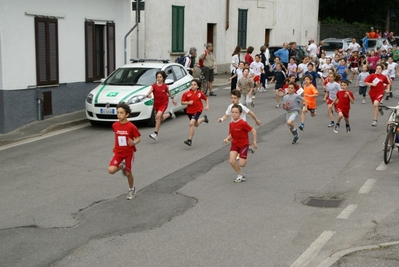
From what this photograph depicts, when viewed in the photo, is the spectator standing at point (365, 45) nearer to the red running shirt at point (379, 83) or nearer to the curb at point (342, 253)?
the red running shirt at point (379, 83)

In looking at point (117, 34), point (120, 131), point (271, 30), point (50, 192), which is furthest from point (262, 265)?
point (271, 30)

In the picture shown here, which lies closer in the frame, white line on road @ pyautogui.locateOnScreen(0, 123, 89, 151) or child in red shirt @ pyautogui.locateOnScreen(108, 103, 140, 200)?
child in red shirt @ pyautogui.locateOnScreen(108, 103, 140, 200)

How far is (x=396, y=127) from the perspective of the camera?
12.1m

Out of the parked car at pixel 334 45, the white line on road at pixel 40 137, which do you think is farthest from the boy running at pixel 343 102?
the parked car at pixel 334 45

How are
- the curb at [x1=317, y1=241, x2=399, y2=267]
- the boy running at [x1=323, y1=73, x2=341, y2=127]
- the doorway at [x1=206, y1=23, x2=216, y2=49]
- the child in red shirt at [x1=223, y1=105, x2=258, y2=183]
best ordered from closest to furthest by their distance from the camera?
the curb at [x1=317, y1=241, x2=399, y2=267] < the child in red shirt at [x1=223, y1=105, x2=258, y2=183] < the boy running at [x1=323, y1=73, x2=341, y2=127] < the doorway at [x1=206, y1=23, x2=216, y2=49]

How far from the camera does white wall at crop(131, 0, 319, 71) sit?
26.5 metres

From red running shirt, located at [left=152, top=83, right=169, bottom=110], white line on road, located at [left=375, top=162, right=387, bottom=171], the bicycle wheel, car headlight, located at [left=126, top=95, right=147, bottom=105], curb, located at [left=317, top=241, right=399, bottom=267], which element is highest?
red running shirt, located at [left=152, top=83, right=169, bottom=110]

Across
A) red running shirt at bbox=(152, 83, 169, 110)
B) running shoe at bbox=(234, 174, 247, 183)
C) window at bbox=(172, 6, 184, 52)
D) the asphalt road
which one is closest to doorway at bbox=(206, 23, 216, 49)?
window at bbox=(172, 6, 184, 52)

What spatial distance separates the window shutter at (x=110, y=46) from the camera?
20.3m

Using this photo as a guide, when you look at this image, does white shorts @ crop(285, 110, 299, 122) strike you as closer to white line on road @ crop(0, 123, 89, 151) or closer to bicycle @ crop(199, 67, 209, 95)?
white line on road @ crop(0, 123, 89, 151)

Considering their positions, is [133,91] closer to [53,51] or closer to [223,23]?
[53,51]

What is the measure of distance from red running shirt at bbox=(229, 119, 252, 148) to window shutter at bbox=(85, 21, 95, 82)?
9.42 meters

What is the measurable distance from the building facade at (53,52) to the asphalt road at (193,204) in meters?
2.12

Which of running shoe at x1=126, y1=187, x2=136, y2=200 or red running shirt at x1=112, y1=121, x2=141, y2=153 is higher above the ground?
red running shirt at x1=112, y1=121, x2=141, y2=153
